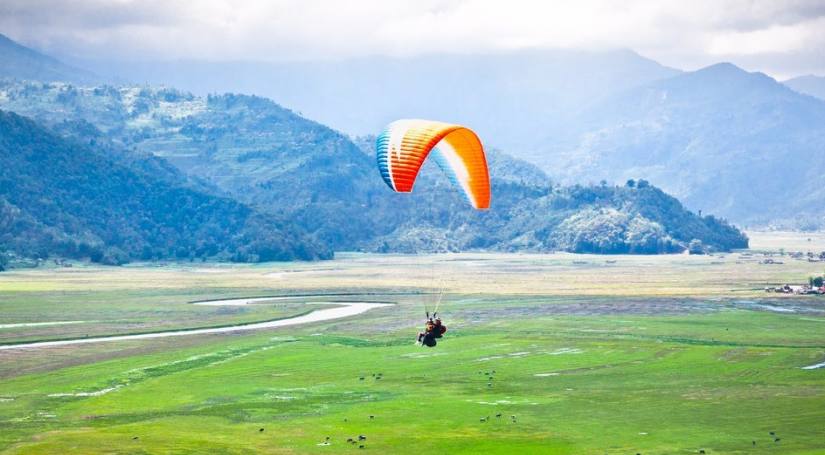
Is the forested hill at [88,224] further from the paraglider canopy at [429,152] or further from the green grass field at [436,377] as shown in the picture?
the paraglider canopy at [429,152]

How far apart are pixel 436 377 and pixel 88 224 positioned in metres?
134

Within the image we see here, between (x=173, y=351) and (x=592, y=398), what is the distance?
2928 cm

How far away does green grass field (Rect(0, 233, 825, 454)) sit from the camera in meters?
48.6

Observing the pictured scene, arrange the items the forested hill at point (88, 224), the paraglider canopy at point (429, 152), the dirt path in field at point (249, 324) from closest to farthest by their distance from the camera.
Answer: the paraglider canopy at point (429, 152) → the dirt path in field at point (249, 324) → the forested hill at point (88, 224)

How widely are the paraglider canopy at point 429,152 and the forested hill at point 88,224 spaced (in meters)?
119

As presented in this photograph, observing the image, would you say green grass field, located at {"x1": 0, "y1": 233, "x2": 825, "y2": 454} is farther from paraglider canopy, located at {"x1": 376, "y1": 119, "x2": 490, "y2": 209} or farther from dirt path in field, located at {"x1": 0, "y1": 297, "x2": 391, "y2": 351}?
paraglider canopy, located at {"x1": 376, "y1": 119, "x2": 490, "y2": 209}

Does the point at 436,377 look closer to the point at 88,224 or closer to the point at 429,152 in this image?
the point at 429,152

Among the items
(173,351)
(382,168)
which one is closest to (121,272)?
(173,351)

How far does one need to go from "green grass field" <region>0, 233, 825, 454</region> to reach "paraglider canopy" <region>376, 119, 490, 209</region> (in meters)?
9.92

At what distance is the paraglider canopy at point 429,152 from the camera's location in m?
52.8

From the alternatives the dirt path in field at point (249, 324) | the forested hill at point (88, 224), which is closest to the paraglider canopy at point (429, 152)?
the dirt path in field at point (249, 324)

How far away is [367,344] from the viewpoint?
77.6m

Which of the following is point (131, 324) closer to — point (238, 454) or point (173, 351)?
point (173, 351)

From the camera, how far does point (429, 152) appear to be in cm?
5231
